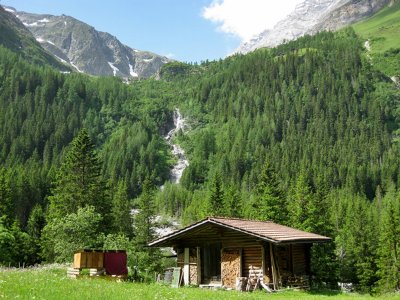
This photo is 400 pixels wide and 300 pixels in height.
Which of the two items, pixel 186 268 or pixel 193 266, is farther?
pixel 186 268

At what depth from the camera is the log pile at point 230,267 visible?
34688 millimetres

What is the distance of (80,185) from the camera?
193ft

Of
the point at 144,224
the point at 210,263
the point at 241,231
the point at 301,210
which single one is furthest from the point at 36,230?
the point at 241,231

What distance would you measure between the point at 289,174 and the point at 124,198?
83244 mm

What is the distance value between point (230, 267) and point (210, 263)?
370 cm

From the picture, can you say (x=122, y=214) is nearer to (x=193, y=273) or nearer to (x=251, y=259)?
(x=193, y=273)

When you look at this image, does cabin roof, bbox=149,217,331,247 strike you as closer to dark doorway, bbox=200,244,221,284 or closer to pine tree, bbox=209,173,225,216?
dark doorway, bbox=200,244,221,284

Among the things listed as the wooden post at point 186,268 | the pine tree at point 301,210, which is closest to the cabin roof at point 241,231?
the wooden post at point 186,268

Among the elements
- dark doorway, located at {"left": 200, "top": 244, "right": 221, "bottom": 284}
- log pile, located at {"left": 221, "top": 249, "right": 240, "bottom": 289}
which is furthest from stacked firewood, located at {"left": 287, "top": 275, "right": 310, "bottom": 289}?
dark doorway, located at {"left": 200, "top": 244, "right": 221, "bottom": 284}

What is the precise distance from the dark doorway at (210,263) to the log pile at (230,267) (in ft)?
6.50

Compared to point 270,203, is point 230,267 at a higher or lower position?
lower

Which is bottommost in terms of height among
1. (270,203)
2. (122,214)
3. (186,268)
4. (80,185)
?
(186,268)

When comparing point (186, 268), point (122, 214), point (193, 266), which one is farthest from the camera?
point (122, 214)

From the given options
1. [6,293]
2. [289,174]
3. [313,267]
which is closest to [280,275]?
[6,293]
